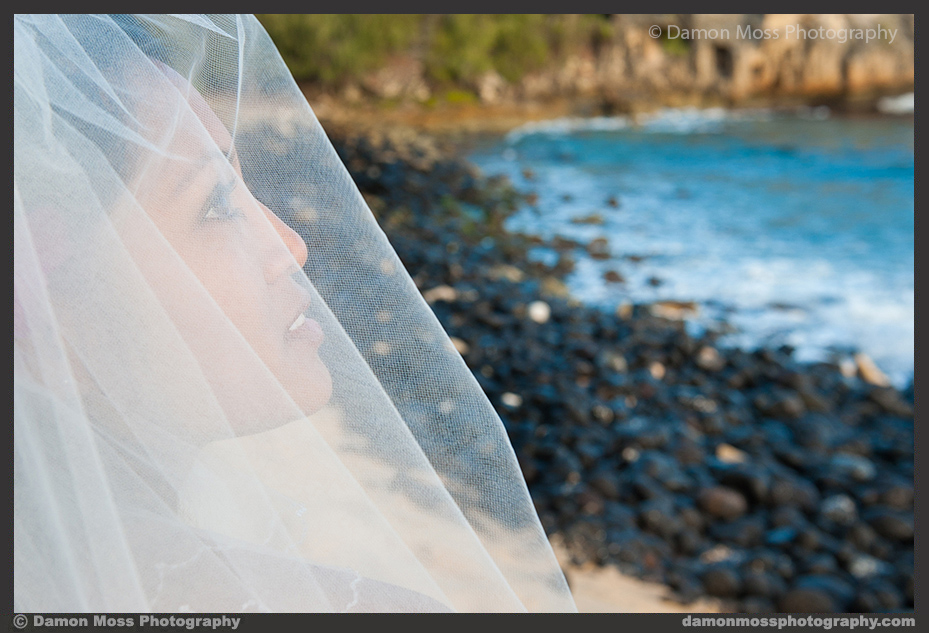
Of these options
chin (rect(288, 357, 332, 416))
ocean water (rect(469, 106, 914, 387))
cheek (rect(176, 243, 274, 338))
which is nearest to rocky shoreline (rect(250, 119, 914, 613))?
ocean water (rect(469, 106, 914, 387))

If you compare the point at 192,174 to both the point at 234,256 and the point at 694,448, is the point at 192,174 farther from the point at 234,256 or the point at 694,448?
the point at 694,448

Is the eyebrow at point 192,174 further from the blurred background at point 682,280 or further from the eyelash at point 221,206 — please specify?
the blurred background at point 682,280

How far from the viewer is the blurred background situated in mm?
3510

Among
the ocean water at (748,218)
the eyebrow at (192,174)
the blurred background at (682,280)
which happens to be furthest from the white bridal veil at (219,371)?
the ocean water at (748,218)

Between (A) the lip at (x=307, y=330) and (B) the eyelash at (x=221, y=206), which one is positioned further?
Answer: (A) the lip at (x=307, y=330)

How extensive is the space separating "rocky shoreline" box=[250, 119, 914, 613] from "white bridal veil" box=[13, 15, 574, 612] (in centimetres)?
221

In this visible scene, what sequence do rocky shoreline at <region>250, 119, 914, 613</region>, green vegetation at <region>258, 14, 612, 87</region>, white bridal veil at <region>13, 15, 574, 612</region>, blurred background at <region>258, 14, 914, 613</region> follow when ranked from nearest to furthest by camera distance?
white bridal veil at <region>13, 15, 574, 612</region> → rocky shoreline at <region>250, 119, 914, 613</region> → blurred background at <region>258, 14, 914, 613</region> → green vegetation at <region>258, 14, 612, 87</region>

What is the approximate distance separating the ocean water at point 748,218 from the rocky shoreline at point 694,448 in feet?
2.71

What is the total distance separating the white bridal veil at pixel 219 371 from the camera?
3.71ft

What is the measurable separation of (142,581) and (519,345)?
4.31m

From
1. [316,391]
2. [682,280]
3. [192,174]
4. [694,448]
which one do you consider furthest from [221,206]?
[682,280]

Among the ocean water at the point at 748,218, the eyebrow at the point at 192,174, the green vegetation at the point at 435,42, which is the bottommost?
the ocean water at the point at 748,218

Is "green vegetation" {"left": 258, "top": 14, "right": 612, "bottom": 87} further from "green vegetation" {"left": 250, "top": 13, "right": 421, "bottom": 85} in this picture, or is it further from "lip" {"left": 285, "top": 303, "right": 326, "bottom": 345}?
"lip" {"left": 285, "top": 303, "right": 326, "bottom": 345}

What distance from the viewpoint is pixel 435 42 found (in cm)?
2206
